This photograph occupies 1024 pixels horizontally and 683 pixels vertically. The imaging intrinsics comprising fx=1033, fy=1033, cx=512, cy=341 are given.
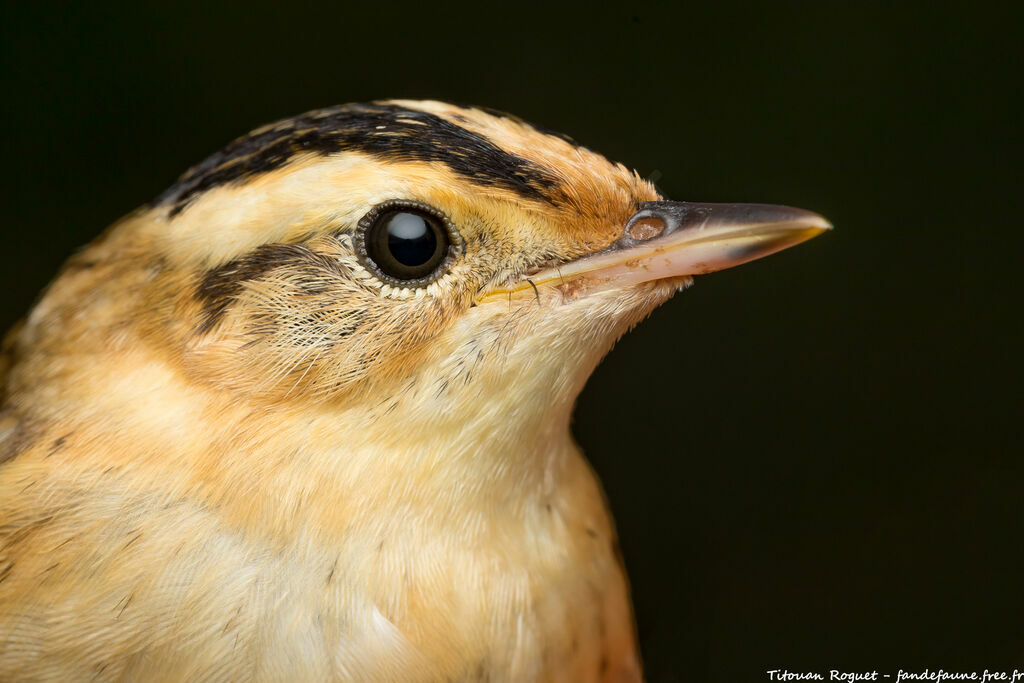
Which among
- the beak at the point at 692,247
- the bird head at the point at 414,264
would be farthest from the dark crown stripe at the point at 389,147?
the beak at the point at 692,247

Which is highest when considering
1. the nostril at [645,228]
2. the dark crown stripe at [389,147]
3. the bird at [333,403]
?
the dark crown stripe at [389,147]

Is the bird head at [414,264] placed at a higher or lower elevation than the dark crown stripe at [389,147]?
lower

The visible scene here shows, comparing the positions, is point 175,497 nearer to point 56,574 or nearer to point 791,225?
point 56,574

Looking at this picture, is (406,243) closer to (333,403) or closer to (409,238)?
(409,238)

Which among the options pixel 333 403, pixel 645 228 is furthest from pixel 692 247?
pixel 333 403

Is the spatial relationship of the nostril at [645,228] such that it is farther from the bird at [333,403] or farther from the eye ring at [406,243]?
the eye ring at [406,243]

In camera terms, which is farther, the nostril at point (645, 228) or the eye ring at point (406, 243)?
the nostril at point (645, 228)

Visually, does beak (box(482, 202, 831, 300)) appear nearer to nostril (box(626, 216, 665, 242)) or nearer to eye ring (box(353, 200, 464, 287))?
nostril (box(626, 216, 665, 242))
